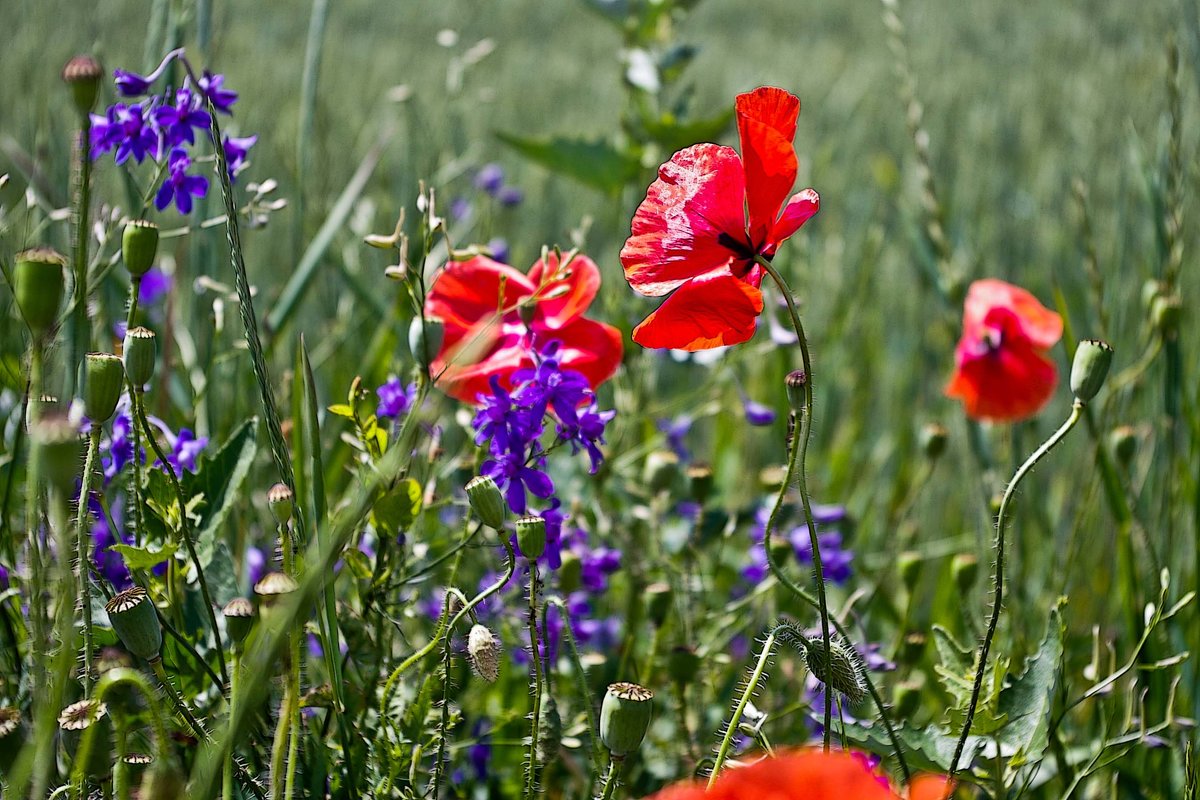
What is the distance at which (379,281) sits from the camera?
147 centimetres

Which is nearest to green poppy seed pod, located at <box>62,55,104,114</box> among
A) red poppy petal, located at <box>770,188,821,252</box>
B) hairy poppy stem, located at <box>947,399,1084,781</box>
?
red poppy petal, located at <box>770,188,821,252</box>

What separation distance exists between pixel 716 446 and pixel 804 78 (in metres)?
1.86

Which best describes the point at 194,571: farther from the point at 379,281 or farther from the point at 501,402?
the point at 379,281

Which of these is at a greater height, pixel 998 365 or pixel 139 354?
pixel 139 354

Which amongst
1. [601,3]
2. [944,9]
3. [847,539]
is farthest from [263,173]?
[944,9]

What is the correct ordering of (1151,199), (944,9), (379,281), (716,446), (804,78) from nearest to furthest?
(1151,199), (716,446), (379,281), (804,78), (944,9)

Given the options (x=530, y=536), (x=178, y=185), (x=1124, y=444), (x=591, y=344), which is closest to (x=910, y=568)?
(x=1124, y=444)

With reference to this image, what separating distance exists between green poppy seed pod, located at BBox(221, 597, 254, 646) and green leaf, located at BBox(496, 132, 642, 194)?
0.62m

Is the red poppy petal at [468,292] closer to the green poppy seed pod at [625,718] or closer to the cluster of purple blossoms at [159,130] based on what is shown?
the cluster of purple blossoms at [159,130]

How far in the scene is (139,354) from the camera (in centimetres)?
48

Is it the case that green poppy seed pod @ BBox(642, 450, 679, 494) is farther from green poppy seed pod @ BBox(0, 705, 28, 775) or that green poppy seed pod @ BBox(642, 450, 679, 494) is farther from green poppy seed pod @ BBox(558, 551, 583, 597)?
green poppy seed pod @ BBox(0, 705, 28, 775)

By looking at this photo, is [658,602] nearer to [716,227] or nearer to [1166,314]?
[716,227]

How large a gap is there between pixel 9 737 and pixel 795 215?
1.10ft

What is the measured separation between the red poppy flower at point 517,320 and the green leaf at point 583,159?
1.25 ft
